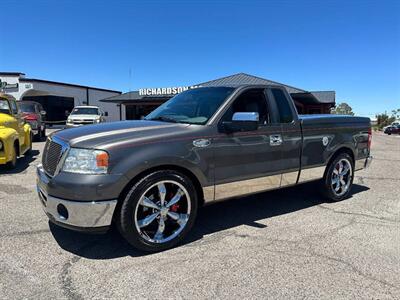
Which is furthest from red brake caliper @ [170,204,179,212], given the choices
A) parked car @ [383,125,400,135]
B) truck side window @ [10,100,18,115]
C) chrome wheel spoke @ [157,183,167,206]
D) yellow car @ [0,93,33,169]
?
parked car @ [383,125,400,135]

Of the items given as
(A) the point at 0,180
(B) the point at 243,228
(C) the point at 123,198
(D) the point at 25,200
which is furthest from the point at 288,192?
(A) the point at 0,180

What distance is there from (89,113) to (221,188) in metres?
18.7

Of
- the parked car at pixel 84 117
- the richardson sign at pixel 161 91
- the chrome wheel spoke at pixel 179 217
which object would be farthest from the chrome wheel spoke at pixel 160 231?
the richardson sign at pixel 161 91

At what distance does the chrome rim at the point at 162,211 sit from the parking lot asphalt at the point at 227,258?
0.22 m

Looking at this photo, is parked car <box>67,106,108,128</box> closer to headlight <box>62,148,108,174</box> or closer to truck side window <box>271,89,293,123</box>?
truck side window <box>271,89,293,123</box>

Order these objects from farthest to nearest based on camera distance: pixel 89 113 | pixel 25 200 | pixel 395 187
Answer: pixel 89 113 → pixel 395 187 → pixel 25 200

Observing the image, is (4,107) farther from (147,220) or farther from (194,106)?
(147,220)

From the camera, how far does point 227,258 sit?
3635mm

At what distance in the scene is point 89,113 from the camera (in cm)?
2131

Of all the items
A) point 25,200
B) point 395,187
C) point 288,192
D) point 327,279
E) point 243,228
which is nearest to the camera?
point 327,279

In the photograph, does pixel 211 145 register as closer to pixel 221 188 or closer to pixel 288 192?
pixel 221 188

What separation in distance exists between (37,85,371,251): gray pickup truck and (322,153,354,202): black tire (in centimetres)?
36

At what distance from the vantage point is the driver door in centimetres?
424

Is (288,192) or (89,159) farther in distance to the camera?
(288,192)
